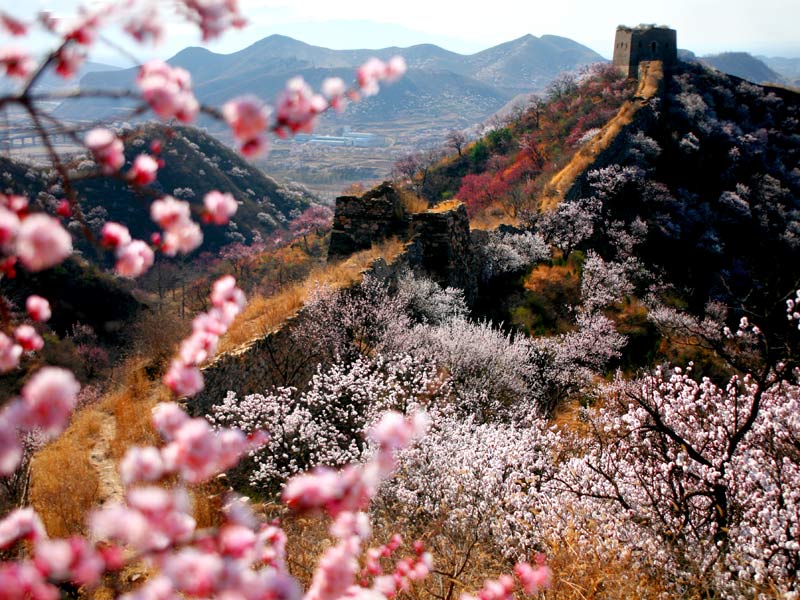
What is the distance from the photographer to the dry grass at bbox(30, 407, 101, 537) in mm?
6500

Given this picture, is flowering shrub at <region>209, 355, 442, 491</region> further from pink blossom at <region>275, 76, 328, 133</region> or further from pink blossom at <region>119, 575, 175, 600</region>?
pink blossom at <region>275, 76, 328, 133</region>

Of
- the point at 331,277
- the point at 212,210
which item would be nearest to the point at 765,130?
the point at 331,277

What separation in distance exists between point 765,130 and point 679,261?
14.5m

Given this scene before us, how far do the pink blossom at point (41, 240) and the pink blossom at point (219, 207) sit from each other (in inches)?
20.6

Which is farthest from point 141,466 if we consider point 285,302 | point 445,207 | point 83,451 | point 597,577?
Answer: point 445,207

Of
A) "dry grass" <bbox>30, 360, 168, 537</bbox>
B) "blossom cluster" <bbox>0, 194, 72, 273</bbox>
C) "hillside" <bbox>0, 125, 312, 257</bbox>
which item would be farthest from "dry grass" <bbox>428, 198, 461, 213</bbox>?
"hillside" <bbox>0, 125, 312, 257</bbox>

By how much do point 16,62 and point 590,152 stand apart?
30.9m

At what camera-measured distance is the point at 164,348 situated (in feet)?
34.2

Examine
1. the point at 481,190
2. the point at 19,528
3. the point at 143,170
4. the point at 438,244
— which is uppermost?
the point at 143,170

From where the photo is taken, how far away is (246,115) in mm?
1469

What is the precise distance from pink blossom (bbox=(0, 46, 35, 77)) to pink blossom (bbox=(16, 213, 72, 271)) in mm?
609

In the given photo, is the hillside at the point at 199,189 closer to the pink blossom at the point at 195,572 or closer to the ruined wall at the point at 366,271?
the ruined wall at the point at 366,271

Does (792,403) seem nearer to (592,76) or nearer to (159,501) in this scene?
(159,501)

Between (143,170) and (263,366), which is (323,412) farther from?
(143,170)
